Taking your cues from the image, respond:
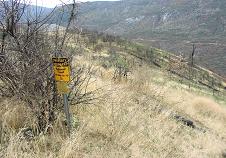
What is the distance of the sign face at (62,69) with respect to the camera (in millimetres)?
5141

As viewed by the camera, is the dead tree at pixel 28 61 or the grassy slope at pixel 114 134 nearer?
the grassy slope at pixel 114 134

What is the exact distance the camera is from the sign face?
5.14 m

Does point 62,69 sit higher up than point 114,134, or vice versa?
point 62,69

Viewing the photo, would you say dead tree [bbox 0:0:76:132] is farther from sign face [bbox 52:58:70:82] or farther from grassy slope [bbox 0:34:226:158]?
sign face [bbox 52:58:70:82]

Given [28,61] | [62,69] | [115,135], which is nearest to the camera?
[62,69]

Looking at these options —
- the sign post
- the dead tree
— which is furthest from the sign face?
the dead tree

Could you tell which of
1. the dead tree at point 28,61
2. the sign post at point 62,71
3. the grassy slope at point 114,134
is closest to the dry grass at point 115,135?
the grassy slope at point 114,134

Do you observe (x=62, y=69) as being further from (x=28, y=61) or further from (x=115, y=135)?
(x=115, y=135)

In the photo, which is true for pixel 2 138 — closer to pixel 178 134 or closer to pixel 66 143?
pixel 66 143

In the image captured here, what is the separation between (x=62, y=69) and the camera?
518 centimetres

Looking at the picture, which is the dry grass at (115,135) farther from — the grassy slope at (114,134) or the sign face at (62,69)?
the sign face at (62,69)

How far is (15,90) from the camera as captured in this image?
593 centimetres

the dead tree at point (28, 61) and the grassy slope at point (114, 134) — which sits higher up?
the dead tree at point (28, 61)

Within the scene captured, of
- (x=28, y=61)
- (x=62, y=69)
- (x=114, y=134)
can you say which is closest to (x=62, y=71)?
(x=62, y=69)
